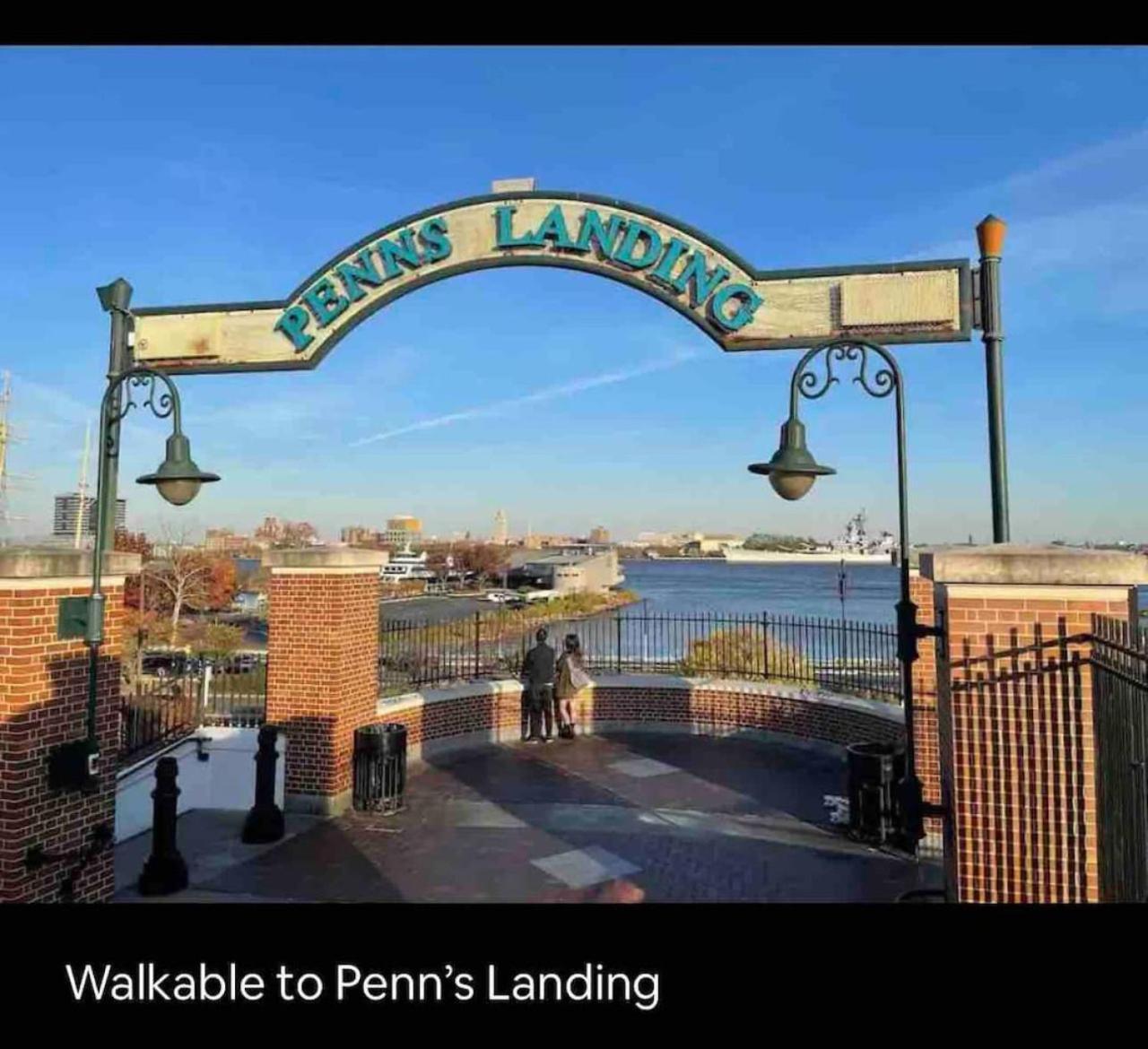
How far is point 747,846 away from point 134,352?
7.31 meters

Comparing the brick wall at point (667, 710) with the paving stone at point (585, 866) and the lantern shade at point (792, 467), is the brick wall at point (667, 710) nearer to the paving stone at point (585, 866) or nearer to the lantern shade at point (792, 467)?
the paving stone at point (585, 866)

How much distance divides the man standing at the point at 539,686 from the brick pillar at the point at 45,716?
7314 mm

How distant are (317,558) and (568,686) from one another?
5.12 metres

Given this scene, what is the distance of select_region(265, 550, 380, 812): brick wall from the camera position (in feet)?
29.6

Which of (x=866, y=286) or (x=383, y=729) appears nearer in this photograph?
(x=866, y=286)

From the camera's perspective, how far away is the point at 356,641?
31.2 ft

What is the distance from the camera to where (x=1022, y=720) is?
455cm

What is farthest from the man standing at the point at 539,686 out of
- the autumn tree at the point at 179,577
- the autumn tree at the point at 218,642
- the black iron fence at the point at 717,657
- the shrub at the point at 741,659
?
the autumn tree at the point at 179,577

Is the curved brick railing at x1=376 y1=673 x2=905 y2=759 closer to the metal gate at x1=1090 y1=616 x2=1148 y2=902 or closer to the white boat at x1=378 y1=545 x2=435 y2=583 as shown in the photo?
the metal gate at x1=1090 y1=616 x2=1148 y2=902

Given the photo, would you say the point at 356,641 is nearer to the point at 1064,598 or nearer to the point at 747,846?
the point at 747,846

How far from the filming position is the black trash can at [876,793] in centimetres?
775

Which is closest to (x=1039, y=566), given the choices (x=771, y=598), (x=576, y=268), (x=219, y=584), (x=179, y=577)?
(x=576, y=268)
